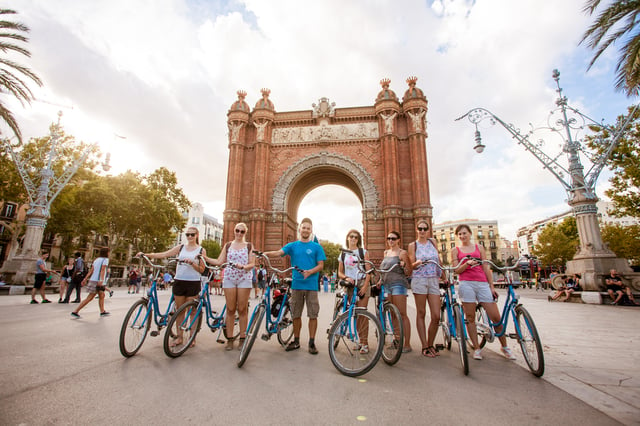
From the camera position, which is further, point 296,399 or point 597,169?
point 597,169

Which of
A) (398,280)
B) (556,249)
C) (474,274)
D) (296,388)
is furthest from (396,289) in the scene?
(556,249)

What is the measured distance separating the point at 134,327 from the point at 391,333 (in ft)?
11.5

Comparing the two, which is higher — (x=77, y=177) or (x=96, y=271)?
(x=77, y=177)

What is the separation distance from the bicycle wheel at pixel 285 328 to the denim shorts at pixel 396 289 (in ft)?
5.28

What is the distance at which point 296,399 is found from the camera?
2.61 metres

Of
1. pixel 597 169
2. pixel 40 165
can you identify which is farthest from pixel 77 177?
pixel 597 169

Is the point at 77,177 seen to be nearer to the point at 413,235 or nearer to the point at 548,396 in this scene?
the point at 413,235

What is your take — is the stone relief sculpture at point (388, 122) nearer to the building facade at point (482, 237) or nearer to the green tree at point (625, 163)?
the green tree at point (625, 163)

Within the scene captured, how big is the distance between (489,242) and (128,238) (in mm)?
74636

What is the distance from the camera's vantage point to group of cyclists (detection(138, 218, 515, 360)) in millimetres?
4094

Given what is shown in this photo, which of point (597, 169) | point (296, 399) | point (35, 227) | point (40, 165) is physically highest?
point (40, 165)

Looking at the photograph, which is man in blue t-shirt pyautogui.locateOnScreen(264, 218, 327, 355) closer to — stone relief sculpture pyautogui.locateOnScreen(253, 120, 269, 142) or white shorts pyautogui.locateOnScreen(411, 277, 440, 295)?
white shorts pyautogui.locateOnScreen(411, 277, 440, 295)

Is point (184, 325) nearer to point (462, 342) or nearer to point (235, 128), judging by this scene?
point (462, 342)

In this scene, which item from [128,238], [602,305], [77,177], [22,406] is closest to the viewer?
[22,406]
